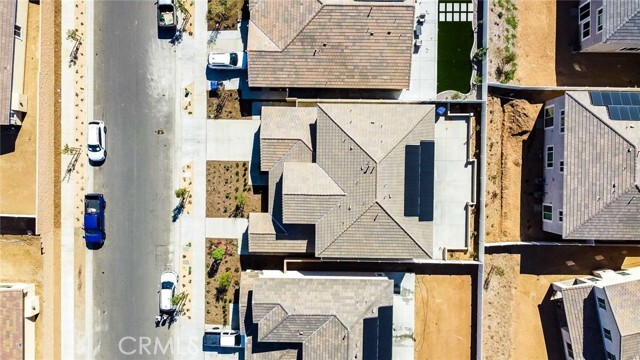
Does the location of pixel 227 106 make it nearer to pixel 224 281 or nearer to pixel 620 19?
pixel 224 281

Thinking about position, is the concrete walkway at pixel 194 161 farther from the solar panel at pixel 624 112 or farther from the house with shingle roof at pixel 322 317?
the solar panel at pixel 624 112

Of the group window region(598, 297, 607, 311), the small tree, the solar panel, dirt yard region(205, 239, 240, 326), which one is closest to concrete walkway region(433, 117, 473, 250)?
the solar panel

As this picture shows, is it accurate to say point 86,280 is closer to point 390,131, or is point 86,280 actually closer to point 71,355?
point 71,355

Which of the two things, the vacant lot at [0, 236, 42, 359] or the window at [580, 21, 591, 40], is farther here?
the vacant lot at [0, 236, 42, 359]

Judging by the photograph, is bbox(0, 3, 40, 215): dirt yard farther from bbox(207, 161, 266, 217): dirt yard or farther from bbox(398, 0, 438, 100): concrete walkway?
bbox(398, 0, 438, 100): concrete walkway

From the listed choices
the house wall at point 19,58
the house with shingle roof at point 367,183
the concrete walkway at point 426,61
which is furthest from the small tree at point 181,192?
the concrete walkway at point 426,61

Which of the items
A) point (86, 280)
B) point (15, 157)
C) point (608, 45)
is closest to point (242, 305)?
point (86, 280)

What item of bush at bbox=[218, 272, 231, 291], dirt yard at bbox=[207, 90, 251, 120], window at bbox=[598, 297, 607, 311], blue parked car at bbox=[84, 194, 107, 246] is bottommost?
window at bbox=[598, 297, 607, 311]
